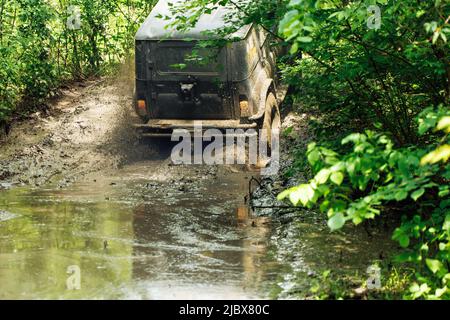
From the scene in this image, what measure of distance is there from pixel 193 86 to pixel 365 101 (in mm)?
4294

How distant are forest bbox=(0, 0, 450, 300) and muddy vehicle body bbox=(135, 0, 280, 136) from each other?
101cm

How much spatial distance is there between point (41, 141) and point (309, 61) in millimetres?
5219

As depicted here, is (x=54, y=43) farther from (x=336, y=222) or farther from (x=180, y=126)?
(x=336, y=222)

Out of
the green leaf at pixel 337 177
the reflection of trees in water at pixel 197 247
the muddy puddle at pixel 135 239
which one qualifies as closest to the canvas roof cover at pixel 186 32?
the muddy puddle at pixel 135 239

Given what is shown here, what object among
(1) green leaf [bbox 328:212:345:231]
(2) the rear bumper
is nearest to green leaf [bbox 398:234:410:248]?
(1) green leaf [bbox 328:212:345:231]

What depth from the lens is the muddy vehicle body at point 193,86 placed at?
11.5m

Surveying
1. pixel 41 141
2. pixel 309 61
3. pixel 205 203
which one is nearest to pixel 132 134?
pixel 41 141

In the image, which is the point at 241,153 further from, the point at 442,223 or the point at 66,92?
the point at 442,223

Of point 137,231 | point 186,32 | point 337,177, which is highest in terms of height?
point 186,32

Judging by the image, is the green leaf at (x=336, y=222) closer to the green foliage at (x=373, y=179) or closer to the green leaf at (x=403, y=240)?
the green foliage at (x=373, y=179)

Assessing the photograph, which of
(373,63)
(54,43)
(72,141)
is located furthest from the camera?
(54,43)

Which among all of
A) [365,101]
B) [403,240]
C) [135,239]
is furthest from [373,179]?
[135,239]

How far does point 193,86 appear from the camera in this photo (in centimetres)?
1160

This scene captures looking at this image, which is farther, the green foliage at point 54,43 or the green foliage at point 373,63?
the green foliage at point 54,43
